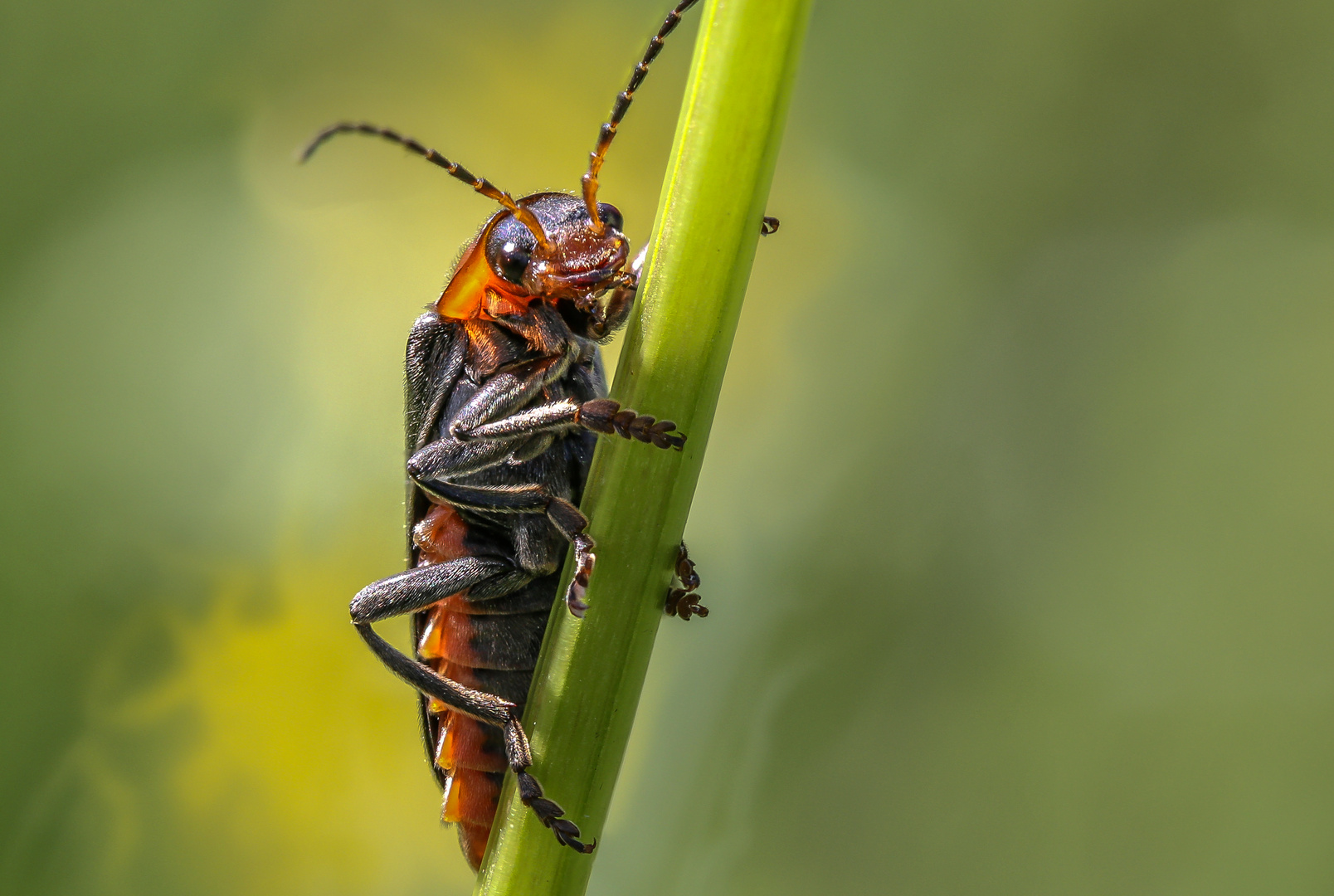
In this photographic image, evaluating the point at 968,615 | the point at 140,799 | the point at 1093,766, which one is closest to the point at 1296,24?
the point at 968,615

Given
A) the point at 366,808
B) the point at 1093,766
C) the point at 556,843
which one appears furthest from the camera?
the point at 366,808

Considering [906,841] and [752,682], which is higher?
[752,682]

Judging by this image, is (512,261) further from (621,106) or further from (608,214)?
(621,106)

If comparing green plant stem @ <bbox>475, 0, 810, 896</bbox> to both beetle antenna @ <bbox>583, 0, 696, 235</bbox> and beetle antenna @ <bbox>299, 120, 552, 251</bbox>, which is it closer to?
beetle antenna @ <bbox>299, 120, 552, 251</bbox>

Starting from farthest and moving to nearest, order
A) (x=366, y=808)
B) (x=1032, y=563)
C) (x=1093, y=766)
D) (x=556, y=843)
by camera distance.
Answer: (x=366, y=808) < (x=1032, y=563) < (x=1093, y=766) < (x=556, y=843)

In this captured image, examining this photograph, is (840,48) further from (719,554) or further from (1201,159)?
(719,554)

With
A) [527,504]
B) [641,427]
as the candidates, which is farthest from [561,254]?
[641,427]

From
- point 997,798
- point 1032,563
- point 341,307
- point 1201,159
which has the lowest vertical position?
point 997,798
